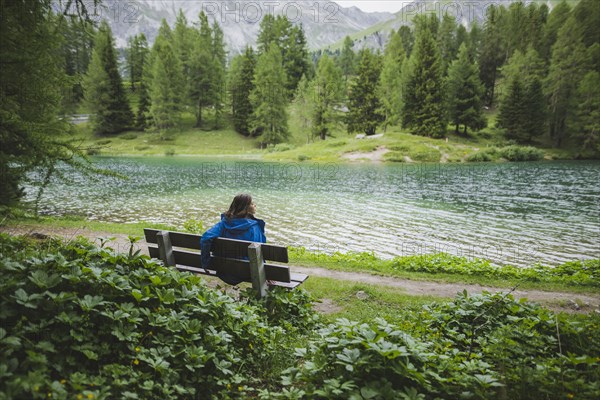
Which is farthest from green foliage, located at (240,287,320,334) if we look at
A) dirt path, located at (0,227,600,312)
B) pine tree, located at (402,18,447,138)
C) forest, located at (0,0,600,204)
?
pine tree, located at (402,18,447,138)

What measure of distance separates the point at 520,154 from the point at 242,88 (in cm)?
5219

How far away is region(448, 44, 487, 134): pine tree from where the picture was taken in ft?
218

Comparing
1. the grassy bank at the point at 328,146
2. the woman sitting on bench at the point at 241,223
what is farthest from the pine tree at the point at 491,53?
the woman sitting on bench at the point at 241,223

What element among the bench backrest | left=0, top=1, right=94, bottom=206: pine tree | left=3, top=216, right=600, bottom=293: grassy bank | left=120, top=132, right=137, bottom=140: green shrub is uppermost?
left=0, top=1, right=94, bottom=206: pine tree

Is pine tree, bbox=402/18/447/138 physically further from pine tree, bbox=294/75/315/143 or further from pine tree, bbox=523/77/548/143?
pine tree, bbox=294/75/315/143

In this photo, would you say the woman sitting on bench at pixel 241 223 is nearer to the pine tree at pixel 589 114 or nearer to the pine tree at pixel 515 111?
the pine tree at pixel 589 114

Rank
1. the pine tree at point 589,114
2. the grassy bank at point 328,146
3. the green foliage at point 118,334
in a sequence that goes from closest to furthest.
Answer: the green foliage at point 118,334 → the grassy bank at point 328,146 → the pine tree at point 589,114

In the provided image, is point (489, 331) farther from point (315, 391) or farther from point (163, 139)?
point (163, 139)

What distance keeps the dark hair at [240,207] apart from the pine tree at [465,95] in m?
69.7

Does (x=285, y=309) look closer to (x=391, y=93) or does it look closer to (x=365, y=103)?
(x=391, y=93)

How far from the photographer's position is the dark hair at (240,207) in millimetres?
6043

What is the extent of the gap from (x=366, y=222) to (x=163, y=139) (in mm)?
59253

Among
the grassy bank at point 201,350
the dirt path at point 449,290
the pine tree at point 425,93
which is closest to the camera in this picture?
the grassy bank at point 201,350

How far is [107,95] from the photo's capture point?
67.2 meters
